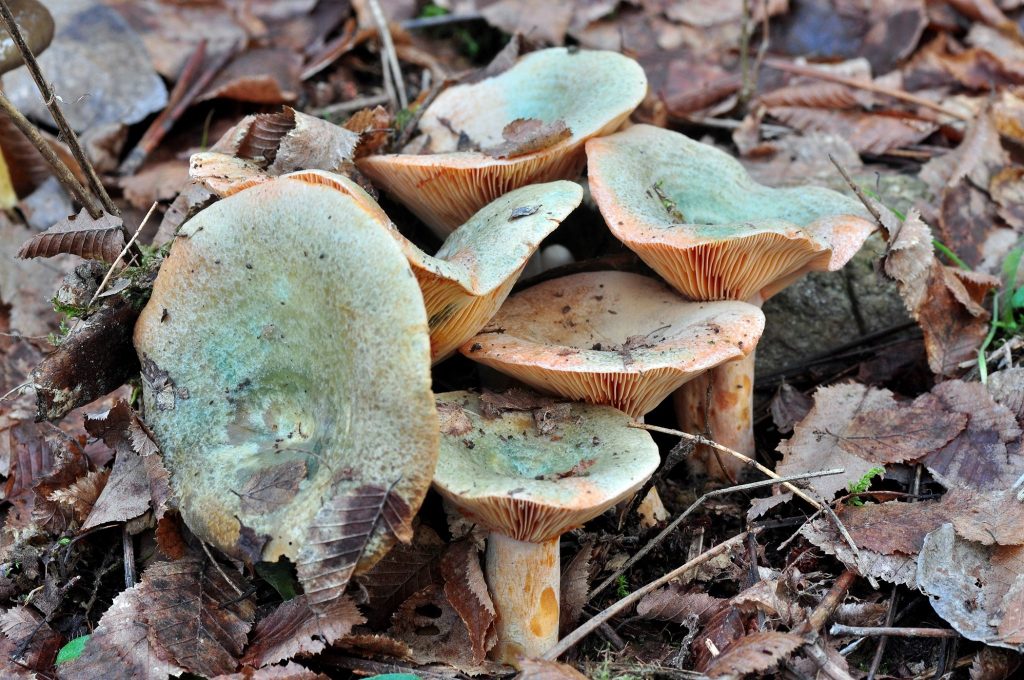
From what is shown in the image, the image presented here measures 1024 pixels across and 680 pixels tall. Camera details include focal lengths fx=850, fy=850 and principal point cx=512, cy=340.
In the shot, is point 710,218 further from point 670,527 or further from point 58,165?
point 58,165

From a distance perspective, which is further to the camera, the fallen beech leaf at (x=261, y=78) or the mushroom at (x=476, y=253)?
the fallen beech leaf at (x=261, y=78)

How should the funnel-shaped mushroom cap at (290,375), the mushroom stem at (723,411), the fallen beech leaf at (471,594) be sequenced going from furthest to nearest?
the mushroom stem at (723,411) → the fallen beech leaf at (471,594) → the funnel-shaped mushroom cap at (290,375)

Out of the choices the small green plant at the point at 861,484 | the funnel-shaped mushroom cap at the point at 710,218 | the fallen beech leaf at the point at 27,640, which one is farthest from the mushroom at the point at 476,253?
the fallen beech leaf at the point at 27,640

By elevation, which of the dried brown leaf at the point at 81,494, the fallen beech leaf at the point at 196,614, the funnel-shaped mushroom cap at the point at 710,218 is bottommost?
the fallen beech leaf at the point at 196,614

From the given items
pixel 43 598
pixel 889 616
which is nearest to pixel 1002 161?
pixel 889 616

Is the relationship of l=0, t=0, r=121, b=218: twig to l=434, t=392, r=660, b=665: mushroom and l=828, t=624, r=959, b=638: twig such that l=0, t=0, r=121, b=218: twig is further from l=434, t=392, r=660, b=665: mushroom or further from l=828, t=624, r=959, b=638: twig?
l=828, t=624, r=959, b=638: twig

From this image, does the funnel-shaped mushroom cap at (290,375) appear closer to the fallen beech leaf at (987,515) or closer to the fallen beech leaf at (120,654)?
the fallen beech leaf at (120,654)

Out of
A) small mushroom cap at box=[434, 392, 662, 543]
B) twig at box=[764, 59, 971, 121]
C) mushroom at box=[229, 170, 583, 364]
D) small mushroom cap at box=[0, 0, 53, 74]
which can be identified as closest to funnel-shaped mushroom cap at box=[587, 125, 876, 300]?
mushroom at box=[229, 170, 583, 364]
